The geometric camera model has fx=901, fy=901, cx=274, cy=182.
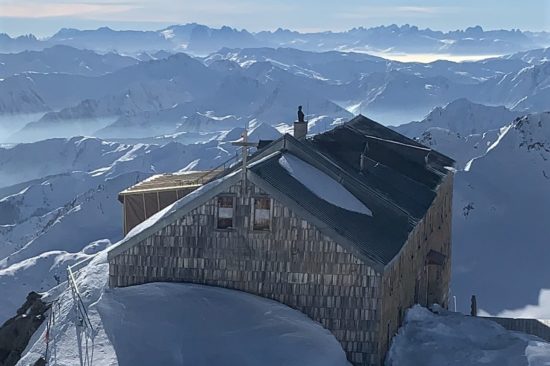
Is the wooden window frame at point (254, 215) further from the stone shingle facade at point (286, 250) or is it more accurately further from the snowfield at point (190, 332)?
the snowfield at point (190, 332)

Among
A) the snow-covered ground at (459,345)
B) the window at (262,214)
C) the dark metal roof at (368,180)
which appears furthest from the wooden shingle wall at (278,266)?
the snow-covered ground at (459,345)

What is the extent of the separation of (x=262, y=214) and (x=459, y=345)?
721 cm

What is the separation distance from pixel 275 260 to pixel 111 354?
537 centimetres

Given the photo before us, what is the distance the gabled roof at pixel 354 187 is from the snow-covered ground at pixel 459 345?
3.10m

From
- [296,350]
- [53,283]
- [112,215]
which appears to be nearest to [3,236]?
[112,215]

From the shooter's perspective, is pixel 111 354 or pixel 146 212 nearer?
pixel 111 354

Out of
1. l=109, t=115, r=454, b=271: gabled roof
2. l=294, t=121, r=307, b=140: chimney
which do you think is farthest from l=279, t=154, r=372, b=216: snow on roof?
l=294, t=121, r=307, b=140: chimney

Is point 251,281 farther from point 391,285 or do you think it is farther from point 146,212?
point 146,212

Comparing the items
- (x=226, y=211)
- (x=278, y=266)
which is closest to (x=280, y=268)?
(x=278, y=266)

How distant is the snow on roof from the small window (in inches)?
95.0

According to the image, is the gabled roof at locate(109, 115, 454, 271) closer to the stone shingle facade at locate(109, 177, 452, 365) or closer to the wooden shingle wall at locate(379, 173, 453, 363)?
the stone shingle facade at locate(109, 177, 452, 365)

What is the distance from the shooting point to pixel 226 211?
25766mm

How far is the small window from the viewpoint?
25.7 metres

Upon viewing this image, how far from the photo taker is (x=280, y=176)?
26.5 meters
